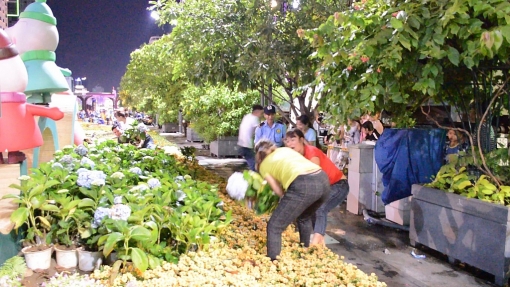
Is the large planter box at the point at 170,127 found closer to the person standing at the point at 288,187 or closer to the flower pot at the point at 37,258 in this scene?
the person standing at the point at 288,187

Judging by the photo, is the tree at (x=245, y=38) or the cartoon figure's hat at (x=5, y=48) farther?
the tree at (x=245, y=38)

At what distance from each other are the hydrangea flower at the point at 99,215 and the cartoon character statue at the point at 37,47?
3.38m

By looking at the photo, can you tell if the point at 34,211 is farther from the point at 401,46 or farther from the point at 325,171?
the point at 401,46

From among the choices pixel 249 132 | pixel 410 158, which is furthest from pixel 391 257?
pixel 249 132

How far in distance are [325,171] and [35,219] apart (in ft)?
10.8

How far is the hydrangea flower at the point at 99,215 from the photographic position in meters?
3.64

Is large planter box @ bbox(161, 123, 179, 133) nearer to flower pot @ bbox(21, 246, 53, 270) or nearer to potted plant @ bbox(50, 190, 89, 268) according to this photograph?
potted plant @ bbox(50, 190, 89, 268)

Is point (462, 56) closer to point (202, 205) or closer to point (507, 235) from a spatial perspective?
point (507, 235)

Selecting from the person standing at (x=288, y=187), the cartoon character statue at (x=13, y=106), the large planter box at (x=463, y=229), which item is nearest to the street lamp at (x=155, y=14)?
the cartoon character statue at (x=13, y=106)

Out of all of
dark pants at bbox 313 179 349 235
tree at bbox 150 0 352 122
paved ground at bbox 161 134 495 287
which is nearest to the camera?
paved ground at bbox 161 134 495 287

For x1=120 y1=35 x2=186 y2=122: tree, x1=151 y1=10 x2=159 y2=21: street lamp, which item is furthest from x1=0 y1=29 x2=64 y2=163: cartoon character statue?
x1=120 y1=35 x2=186 y2=122: tree

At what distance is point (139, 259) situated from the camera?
10.8 ft

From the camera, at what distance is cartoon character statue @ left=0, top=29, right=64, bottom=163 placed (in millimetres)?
4793

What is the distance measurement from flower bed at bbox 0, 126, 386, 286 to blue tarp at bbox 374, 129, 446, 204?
2.80 metres
